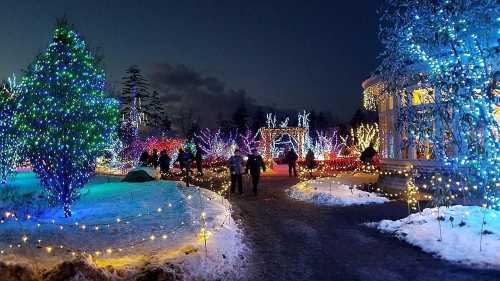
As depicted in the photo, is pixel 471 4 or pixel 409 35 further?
pixel 409 35

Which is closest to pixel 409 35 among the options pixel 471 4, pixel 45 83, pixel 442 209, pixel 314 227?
pixel 471 4

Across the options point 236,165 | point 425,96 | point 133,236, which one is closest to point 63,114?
point 133,236

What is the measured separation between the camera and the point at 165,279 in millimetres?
6781

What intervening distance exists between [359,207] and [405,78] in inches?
177

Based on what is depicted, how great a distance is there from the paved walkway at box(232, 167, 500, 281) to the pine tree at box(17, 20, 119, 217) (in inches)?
173

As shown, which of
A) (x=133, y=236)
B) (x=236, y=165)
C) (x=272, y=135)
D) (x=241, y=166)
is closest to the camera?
(x=133, y=236)

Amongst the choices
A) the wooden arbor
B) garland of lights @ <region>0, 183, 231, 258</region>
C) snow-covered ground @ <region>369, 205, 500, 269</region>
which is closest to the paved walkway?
snow-covered ground @ <region>369, 205, 500, 269</region>

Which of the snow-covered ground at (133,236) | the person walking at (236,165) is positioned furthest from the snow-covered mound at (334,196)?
the snow-covered ground at (133,236)

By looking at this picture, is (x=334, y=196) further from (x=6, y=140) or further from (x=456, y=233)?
(x=6, y=140)

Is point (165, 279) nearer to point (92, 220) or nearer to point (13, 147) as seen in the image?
point (92, 220)

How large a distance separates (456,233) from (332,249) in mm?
2400

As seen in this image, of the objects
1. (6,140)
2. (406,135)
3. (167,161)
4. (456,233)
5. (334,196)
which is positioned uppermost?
(6,140)

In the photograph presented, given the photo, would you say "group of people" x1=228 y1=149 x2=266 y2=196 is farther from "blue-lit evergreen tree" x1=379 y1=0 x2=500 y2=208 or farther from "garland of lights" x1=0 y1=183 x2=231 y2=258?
"blue-lit evergreen tree" x1=379 y1=0 x2=500 y2=208

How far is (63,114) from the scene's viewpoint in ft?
41.1
